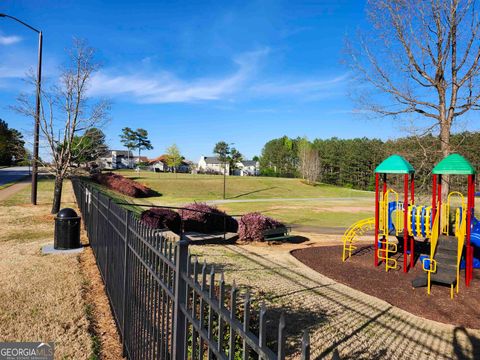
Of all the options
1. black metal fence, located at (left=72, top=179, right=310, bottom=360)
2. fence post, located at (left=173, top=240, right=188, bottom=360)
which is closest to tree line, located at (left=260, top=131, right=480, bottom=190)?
black metal fence, located at (left=72, top=179, right=310, bottom=360)

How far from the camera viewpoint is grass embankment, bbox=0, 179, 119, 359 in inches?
173

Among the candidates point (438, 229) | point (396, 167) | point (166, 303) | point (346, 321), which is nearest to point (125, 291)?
point (166, 303)

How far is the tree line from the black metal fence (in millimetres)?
12334

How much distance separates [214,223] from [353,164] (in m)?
75.9

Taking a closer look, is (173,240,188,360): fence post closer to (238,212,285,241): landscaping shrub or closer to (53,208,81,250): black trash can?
(53,208,81,250): black trash can

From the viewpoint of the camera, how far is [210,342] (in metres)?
1.89

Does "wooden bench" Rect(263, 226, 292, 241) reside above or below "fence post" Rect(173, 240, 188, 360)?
below

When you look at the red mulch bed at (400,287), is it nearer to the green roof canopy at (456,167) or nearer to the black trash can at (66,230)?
the green roof canopy at (456,167)

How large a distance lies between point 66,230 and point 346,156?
269 feet

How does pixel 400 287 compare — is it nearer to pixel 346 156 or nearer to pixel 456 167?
pixel 456 167

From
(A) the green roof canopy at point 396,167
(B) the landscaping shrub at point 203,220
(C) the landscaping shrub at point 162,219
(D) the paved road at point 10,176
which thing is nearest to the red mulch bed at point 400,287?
(A) the green roof canopy at point 396,167

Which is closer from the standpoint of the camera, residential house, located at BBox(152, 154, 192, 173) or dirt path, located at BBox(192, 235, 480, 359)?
dirt path, located at BBox(192, 235, 480, 359)

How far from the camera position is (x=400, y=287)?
27.6 ft

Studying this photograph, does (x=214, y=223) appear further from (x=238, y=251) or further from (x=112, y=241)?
(x=112, y=241)
